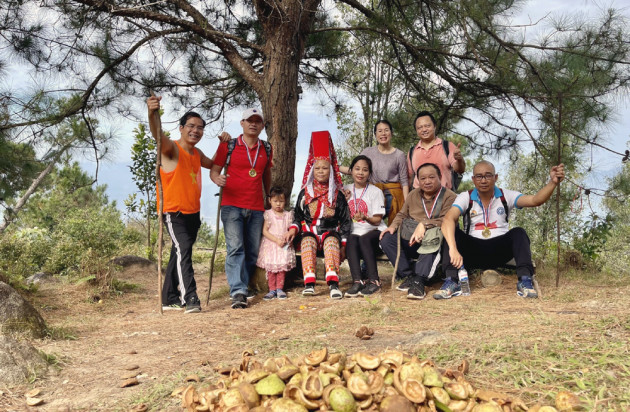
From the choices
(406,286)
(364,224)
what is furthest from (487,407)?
(364,224)

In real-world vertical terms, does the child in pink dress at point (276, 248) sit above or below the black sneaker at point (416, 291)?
above

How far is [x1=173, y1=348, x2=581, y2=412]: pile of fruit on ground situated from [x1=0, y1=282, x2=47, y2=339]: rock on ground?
229cm

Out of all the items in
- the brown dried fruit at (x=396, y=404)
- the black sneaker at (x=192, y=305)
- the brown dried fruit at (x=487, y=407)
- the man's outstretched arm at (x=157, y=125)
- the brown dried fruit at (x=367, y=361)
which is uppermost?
the man's outstretched arm at (x=157, y=125)

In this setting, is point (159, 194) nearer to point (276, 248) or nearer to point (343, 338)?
point (276, 248)

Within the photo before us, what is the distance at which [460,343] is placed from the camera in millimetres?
2713

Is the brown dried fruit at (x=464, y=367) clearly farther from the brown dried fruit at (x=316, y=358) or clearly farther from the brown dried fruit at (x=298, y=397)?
the brown dried fruit at (x=298, y=397)

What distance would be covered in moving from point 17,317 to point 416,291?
337cm

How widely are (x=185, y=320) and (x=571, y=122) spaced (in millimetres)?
5217

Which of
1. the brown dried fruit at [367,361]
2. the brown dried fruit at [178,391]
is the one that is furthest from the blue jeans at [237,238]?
the brown dried fruit at [367,361]

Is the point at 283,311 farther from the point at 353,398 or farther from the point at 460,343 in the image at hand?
the point at 353,398

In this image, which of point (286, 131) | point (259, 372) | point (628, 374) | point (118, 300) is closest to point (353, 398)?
point (259, 372)

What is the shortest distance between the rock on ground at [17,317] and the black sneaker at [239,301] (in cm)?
164

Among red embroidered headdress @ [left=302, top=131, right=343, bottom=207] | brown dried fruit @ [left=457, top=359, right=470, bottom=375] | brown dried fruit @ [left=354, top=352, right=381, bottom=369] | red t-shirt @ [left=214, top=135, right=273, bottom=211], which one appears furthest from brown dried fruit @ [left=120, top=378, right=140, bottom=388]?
red embroidered headdress @ [left=302, top=131, right=343, bottom=207]

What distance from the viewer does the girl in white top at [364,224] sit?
509cm
